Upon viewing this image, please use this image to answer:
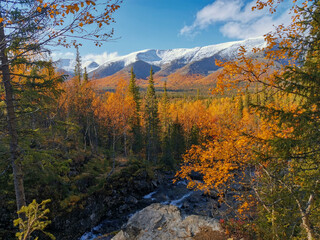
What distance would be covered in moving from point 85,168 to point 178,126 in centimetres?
2342

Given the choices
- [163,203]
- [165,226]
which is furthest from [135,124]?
[165,226]

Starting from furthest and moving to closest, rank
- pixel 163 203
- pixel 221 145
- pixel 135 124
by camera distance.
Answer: pixel 135 124 < pixel 163 203 < pixel 221 145

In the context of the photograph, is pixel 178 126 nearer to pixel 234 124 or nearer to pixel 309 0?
pixel 234 124

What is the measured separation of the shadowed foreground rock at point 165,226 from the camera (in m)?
8.26

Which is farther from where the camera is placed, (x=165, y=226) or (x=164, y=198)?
(x=164, y=198)

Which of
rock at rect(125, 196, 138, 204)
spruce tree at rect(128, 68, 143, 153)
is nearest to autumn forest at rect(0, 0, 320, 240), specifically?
rock at rect(125, 196, 138, 204)

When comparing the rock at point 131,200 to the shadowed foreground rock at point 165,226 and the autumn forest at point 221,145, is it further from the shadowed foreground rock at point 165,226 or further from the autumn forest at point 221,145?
the shadowed foreground rock at point 165,226

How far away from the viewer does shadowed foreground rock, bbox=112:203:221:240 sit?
826 centimetres

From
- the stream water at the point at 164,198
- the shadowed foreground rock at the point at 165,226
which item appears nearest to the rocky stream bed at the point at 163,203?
the stream water at the point at 164,198

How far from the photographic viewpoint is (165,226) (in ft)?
29.4

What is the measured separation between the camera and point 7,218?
11.0 m

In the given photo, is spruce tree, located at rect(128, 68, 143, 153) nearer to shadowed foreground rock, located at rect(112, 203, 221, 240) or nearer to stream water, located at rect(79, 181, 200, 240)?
stream water, located at rect(79, 181, 200, 240)

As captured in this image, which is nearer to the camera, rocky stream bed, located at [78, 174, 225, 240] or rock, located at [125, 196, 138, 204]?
rocky stream bed, located at [78, 174, 225, 240]

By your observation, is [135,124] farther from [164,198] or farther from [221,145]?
[221,145]
